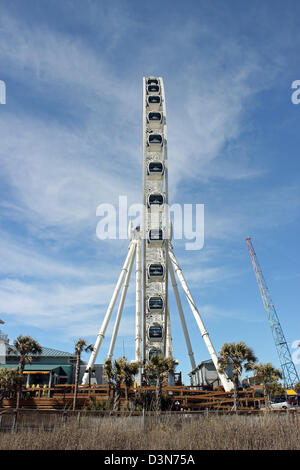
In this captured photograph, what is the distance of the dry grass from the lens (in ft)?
38.8

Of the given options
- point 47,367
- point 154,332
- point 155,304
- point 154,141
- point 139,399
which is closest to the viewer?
point 139,399

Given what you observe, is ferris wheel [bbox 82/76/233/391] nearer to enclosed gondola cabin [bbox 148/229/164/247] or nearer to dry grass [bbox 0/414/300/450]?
enclosed gondola cabin [bbox 148/229/164/247]

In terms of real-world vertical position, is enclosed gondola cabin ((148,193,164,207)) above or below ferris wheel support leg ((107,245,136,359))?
above

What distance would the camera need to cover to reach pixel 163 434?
12.9 metres

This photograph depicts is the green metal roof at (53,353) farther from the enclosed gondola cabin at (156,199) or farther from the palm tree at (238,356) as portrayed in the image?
the palm tree at (238,356)

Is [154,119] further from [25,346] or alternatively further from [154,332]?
[25,346]

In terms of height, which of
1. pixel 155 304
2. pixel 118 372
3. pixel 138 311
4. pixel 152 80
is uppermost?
pixel 152 80

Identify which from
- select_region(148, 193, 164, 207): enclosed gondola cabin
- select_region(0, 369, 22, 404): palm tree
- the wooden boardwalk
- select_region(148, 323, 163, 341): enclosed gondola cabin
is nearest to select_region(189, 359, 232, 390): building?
select_region(148, 323, 163, 341): enclosed gondola cabin

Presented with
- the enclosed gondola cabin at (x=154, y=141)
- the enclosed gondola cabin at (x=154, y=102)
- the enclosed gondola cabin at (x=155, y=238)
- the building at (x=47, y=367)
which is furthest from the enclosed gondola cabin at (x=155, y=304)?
the enclosed gondola cabin at (x=154, y=102)

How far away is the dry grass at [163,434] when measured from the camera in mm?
11820

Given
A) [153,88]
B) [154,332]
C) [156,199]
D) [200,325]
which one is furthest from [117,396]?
[153,88]
